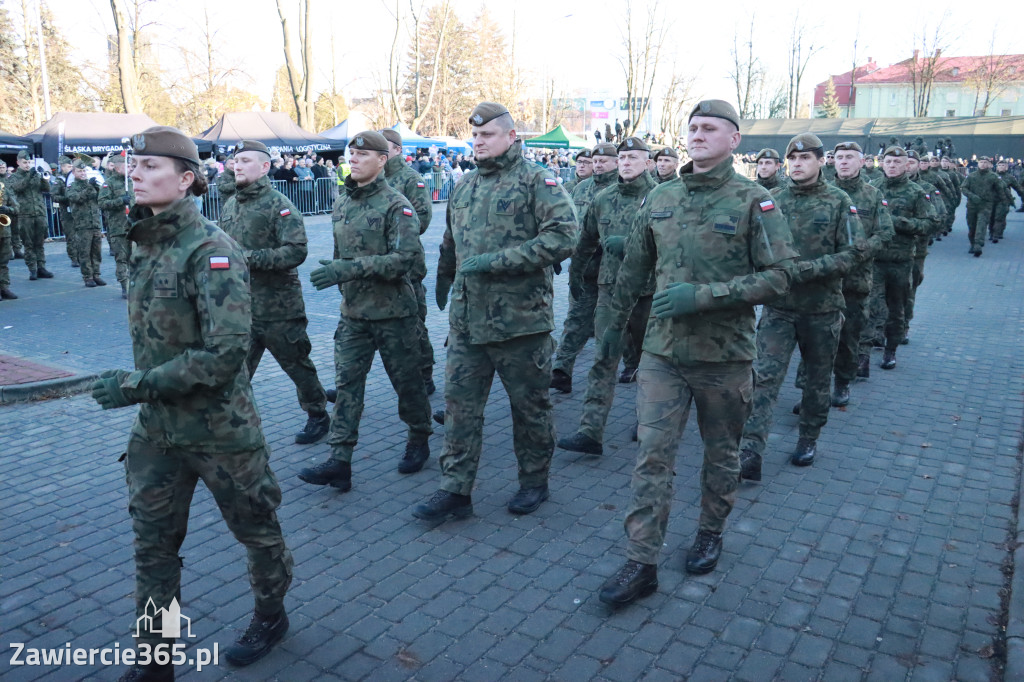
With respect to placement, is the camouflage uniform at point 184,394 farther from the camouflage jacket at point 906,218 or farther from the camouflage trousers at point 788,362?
the camouflage jacket at point 906,218

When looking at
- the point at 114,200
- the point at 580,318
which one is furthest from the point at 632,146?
the point at 114,200

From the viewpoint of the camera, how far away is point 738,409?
14.2ft

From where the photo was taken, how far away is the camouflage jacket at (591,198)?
7859mm

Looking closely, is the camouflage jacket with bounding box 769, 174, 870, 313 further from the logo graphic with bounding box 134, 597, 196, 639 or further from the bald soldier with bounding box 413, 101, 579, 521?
the logo graphic with bounding box 134, 597, 196, 639

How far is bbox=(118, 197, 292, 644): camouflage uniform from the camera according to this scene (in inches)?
125

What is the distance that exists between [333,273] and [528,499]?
183 cm

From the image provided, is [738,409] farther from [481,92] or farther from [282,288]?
[481,92]

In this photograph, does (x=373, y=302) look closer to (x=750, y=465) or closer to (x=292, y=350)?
(x=292, y=350)

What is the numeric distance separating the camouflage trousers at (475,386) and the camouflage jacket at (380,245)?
2.28ft

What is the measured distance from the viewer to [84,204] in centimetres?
1456

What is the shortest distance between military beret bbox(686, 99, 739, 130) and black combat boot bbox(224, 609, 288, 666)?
306cm

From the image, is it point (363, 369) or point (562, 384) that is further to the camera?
point (562, 384)

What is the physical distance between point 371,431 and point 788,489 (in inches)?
125

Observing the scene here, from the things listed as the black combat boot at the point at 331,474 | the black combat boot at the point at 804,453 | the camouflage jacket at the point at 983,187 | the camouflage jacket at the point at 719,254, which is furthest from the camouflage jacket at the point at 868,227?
the camouflage jacket at the point at 983,187
